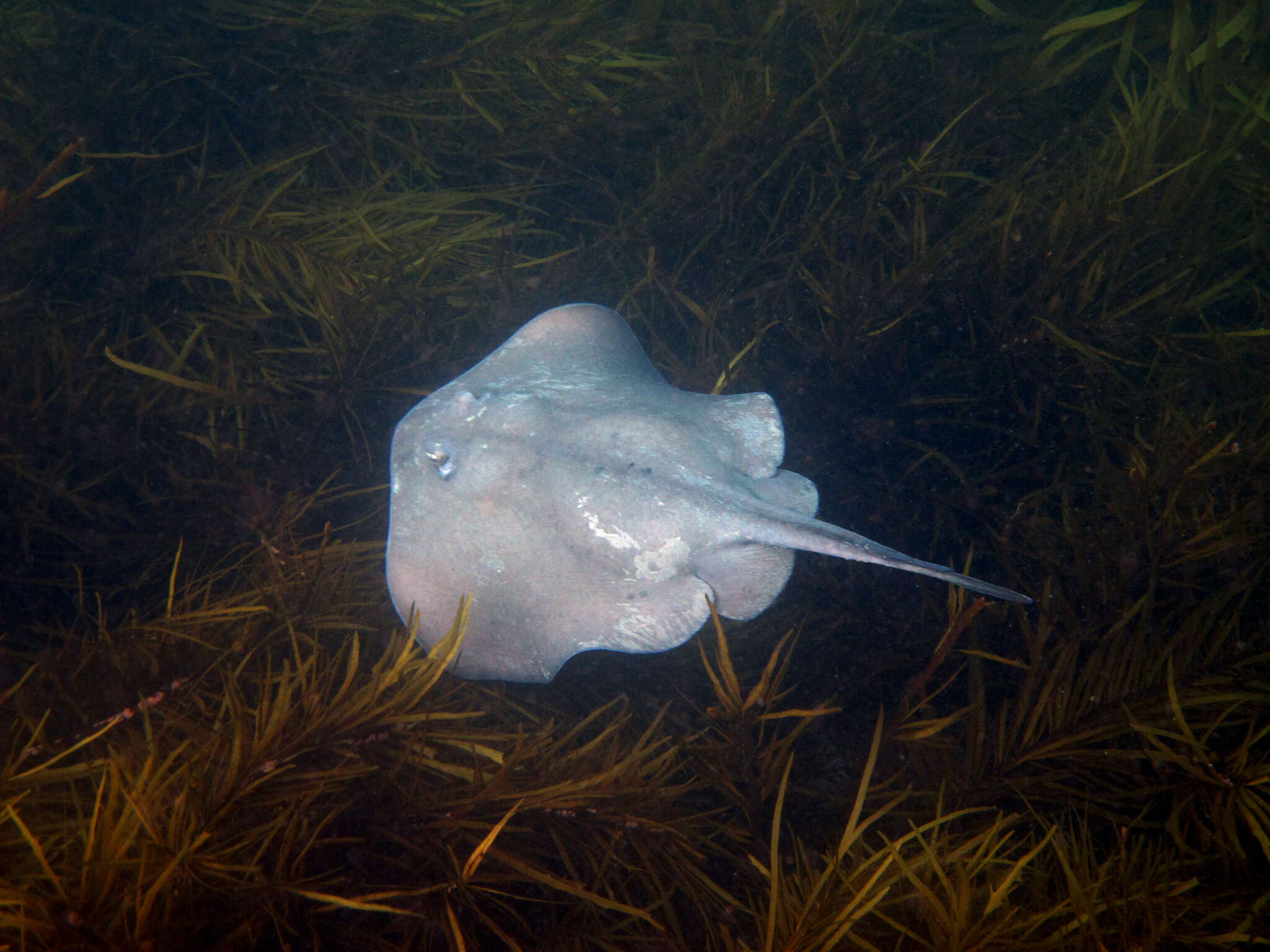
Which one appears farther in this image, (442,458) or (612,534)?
(442,458)

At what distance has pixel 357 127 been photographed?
5.22 metres

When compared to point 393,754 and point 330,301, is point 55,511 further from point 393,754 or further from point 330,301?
point 393,754

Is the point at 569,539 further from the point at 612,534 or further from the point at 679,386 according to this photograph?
the point at 679,386

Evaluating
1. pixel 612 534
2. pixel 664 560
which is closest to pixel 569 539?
pixel 612 534

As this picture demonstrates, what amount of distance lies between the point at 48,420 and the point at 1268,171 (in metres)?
9.32

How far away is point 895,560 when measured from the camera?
2.29 metres

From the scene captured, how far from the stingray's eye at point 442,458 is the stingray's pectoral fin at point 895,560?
194 centimetres

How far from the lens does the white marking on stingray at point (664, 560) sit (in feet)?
8.98

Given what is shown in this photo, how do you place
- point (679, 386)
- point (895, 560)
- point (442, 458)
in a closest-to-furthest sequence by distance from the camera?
point (895, 560)
point (442, 458)
point (679, 386)

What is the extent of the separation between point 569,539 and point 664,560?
50cm

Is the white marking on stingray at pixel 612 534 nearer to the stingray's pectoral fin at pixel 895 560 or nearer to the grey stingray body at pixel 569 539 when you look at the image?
the grey stingray body at pixel 569 539

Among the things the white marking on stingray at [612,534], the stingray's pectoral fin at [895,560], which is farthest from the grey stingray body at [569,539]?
the stingray's pectoral fin at [895,560]

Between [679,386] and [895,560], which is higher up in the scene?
[895,560]

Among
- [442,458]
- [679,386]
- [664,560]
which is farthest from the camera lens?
[679,386]
